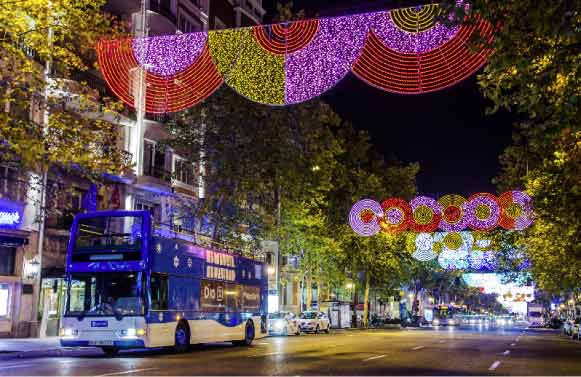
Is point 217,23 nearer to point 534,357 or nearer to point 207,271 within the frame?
point 207,271

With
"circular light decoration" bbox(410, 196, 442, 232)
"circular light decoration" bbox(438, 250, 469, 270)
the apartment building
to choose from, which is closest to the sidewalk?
the apartment building

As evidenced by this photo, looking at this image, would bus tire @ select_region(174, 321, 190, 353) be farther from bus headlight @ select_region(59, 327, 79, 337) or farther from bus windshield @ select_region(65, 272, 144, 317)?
bus headlight @ select_region(59, 327, 79, 337)

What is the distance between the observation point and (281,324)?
42.2 meters

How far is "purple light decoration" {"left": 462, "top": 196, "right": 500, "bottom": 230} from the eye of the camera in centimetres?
3678

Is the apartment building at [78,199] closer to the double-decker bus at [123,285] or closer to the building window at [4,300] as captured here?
the building window at [4,300]

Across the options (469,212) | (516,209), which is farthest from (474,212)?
(516,209)

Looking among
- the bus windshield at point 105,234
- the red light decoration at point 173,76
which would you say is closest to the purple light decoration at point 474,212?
the red light decoration at point 173,76

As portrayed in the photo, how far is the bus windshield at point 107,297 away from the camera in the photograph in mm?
21484

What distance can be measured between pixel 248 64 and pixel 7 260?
13630mm

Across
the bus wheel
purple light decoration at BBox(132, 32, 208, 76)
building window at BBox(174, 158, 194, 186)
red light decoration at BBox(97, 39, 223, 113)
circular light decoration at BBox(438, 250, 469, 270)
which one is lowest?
the bus wheel

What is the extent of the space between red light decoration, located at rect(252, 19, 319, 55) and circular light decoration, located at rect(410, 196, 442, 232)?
19.3 m

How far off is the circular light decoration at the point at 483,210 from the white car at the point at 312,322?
47.8 ft

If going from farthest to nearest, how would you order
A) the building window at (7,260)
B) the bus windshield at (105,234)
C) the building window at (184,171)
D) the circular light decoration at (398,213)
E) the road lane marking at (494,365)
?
the circular light decoration at (398,213) → the building window at (184,171) → the building window at (7,260) → the bus windshield at (105,234) → the road lane marking at (494,365)

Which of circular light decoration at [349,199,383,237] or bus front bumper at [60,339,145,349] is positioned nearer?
Answer: bus front bumper at [60,339,145,349]
